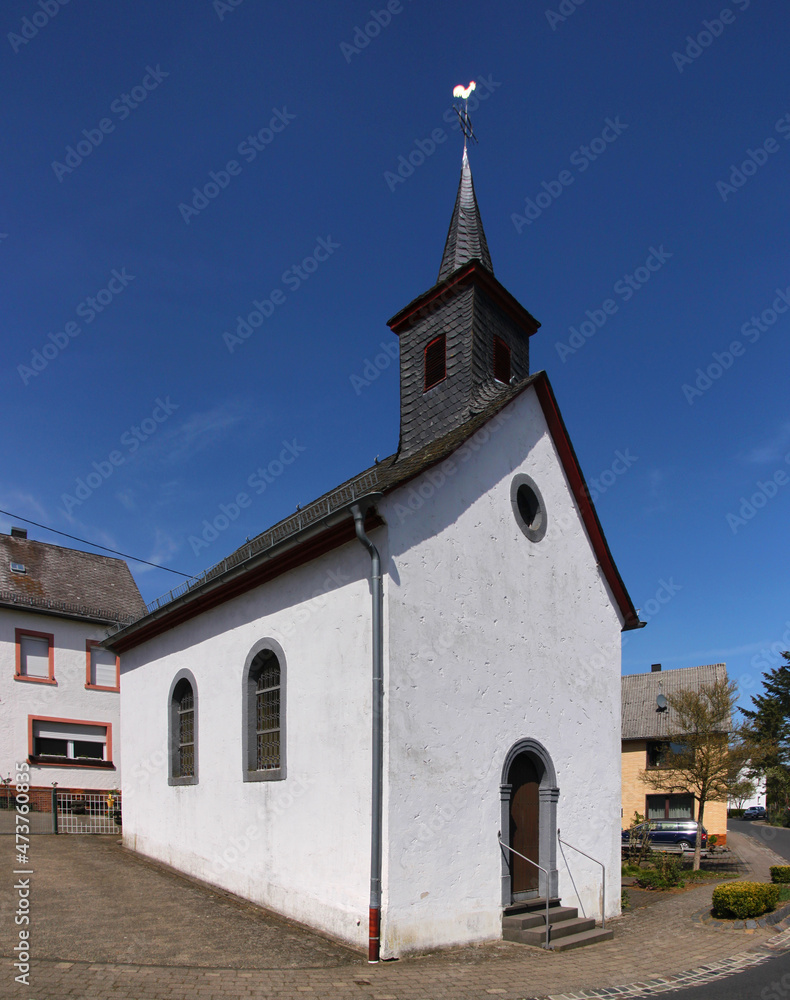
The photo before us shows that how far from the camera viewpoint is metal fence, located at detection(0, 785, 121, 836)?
15.6 metres

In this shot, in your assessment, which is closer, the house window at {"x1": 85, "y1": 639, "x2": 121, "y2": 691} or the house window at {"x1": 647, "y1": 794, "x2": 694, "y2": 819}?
the house window at {"x1": 85, "y1": 639, "x2": 121, "y2": 691}

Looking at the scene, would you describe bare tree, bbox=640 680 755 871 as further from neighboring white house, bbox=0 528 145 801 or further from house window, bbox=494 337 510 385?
neighboring white house, bbox=0 528 145 801

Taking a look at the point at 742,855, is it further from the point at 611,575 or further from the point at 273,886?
the point at 273,886

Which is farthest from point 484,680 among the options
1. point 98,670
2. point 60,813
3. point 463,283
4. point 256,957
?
point 98,670

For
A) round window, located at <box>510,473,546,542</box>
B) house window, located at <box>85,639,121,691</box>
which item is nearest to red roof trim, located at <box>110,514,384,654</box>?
round window, located at <box>510,473,546,542</box>

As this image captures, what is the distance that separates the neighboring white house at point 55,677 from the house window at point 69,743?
27 millimetres

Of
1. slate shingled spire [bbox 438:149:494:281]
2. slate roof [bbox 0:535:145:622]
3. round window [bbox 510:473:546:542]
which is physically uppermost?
slate shingled spire [bbox 438:149:494:281]

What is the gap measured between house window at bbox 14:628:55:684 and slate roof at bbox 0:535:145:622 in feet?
2.59

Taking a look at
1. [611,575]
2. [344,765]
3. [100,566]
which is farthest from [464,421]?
[100,566]

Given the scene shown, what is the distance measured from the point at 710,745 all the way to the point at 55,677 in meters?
18.5

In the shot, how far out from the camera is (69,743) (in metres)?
21.5

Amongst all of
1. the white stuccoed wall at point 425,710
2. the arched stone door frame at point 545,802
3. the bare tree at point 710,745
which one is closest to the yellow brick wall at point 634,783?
the bare tree at point 710,745

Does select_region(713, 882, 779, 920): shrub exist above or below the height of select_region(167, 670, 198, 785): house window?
below

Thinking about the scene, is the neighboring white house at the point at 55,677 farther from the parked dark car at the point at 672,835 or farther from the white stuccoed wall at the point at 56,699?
the parked dark car at the point at 672,835
